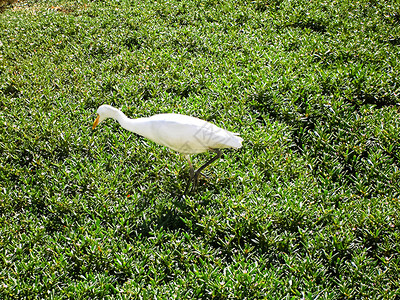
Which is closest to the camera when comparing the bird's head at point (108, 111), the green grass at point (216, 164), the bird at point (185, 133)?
the green grass at point (216, 164)

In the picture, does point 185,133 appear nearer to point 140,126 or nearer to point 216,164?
point 140,126

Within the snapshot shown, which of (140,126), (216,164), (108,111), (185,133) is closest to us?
(185,133)

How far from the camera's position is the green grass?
10.3ft

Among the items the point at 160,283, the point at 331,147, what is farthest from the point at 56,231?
the point at 331,147

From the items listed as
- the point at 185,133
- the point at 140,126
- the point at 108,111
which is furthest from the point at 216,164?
the point at 108,111

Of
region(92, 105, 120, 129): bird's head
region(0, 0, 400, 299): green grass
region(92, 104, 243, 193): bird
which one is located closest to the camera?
region(0, 0, 400, 299): green grass

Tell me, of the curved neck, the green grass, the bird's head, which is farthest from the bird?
the green grass

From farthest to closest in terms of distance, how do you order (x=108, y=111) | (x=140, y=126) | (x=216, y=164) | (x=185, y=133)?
1. (x=216, y=164)
2. (x=108, y=111)
3. (x=140, y=126)
4. (x=185, y=133)

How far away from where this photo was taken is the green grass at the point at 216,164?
313 centimetres

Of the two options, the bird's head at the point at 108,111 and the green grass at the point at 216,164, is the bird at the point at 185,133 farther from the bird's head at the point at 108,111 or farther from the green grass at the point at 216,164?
the green grass at the point at 216,164

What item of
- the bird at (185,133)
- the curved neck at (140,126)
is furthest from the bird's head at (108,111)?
the bird at (185,133)

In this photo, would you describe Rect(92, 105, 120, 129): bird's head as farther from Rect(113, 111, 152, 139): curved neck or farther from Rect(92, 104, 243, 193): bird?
Rect(92, 104, 243, 193): bird

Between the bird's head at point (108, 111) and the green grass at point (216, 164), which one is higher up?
the bird's head at point (108, 111)

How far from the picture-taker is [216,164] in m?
4.17
